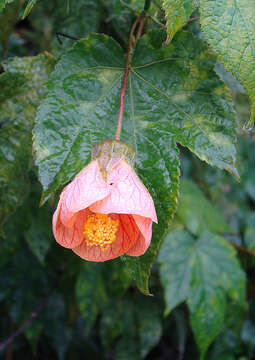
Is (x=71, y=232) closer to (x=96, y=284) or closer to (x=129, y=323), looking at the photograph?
(x=96, y=284)

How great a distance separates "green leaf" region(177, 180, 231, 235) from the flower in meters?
0.70

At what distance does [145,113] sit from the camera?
673mm

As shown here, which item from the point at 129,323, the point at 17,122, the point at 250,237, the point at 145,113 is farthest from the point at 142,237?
the point at 250,237

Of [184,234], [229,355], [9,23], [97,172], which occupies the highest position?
[9,23]

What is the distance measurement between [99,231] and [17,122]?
0.30 metres

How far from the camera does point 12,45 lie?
3.65 ft

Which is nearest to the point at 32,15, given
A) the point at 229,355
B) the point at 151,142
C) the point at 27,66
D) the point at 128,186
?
the point at 27,66

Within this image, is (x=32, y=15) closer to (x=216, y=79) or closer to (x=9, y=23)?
(x=9, y=23)

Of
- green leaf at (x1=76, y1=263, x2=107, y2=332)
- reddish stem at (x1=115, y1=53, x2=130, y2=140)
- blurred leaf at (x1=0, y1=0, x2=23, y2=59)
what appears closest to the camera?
reddish stem at (x1=115, y1=53, x2=130, y2=140)

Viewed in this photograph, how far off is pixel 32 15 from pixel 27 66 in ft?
1.74

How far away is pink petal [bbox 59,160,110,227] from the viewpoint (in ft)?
1.66

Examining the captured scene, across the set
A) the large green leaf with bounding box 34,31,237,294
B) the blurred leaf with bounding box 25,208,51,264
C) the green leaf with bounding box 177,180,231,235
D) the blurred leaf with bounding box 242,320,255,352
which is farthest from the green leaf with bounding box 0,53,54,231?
the blurred leaf with bounding box 242,320,255,352

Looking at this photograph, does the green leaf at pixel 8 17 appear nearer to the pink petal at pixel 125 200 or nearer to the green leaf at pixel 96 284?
the pink petal at pixel 125 200

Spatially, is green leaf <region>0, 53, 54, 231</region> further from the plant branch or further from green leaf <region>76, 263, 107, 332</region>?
green leaf <region>76, 263, 107, 332</region>
